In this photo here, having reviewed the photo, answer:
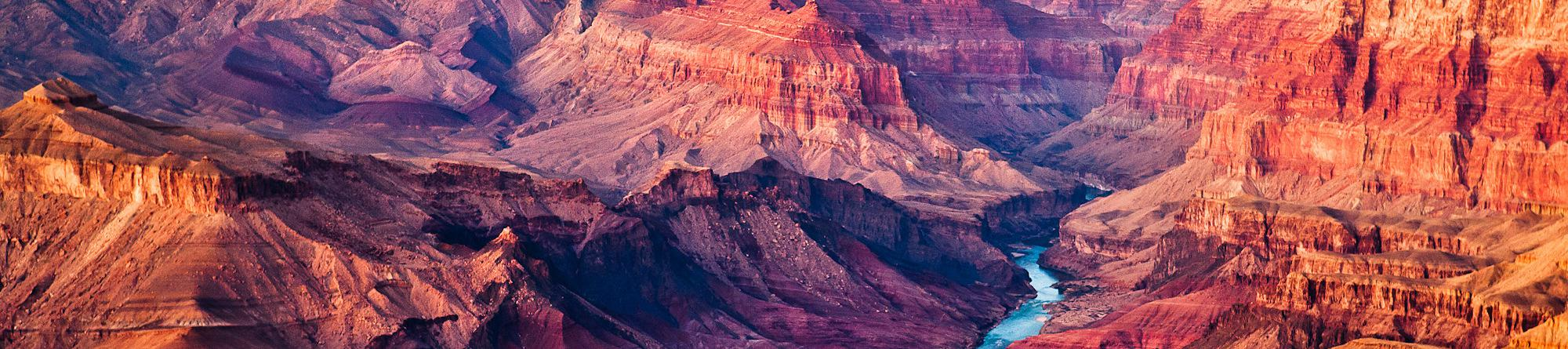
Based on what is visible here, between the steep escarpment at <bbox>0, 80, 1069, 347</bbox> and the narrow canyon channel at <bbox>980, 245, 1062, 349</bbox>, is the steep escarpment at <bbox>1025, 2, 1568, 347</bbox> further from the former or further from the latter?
the steep escarpment at <bbox>0, 80, 1069, 347</bbox>

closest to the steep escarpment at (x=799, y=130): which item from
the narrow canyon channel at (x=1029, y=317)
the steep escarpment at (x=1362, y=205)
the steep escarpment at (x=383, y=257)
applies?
the steep escarpment at (x=1362, y=205)

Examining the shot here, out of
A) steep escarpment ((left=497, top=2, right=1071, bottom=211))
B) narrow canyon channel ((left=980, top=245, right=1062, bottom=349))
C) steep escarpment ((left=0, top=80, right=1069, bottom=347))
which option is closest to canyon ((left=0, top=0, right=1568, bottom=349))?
steep escarpment ((left=0, top=80, right=1069, bottom=347))

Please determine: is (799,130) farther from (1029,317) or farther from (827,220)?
(1029,317)

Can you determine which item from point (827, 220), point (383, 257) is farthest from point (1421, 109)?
point (383, 257)

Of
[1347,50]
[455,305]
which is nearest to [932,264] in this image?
[1347,50]

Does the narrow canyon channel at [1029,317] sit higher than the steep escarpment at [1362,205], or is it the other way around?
the steep escarpment at [1362,205]

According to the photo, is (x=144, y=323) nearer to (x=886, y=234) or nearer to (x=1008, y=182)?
(x=886, y=234)

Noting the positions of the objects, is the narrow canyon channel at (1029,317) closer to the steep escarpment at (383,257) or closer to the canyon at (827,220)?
the canyon at (827,220)
